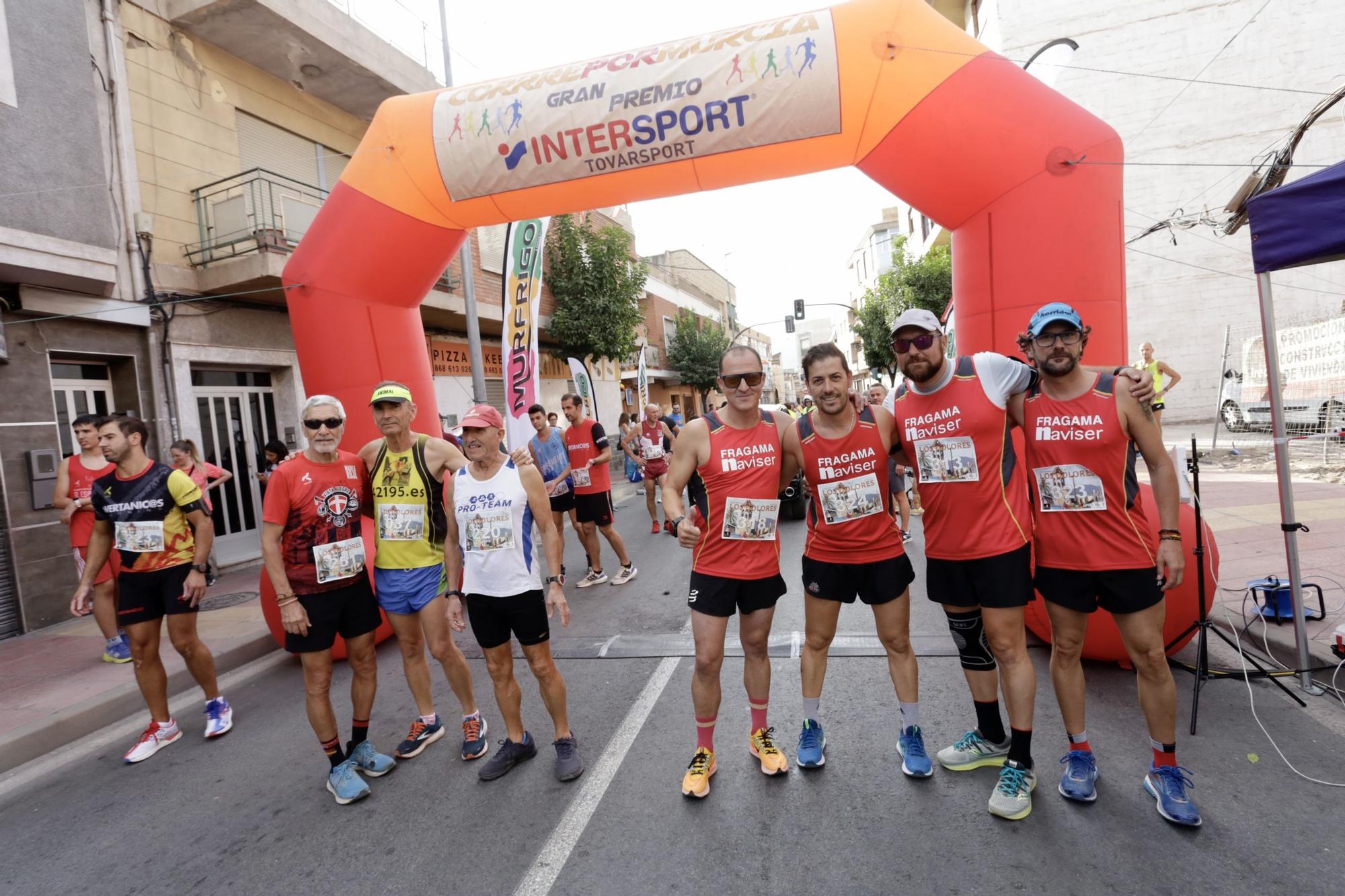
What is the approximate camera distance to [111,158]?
805cm

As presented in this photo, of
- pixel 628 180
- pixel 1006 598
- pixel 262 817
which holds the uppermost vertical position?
pixel 628 180

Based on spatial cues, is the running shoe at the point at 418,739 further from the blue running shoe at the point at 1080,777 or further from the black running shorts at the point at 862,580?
the blue running shoe at the point at 1080,777

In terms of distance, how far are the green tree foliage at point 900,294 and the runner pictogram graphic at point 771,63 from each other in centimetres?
1636

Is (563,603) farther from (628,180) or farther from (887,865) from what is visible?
(628,180)

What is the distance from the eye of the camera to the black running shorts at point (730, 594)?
3.12m

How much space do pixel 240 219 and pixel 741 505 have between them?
9.47 metres

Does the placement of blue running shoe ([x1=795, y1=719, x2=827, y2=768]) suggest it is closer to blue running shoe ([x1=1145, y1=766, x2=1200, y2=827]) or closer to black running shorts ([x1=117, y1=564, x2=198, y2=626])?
blue running shoe ([x1=1145, y1=766, x2=1200, y2=827])

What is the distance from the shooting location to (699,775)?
304cm

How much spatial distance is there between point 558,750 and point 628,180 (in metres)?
3.83

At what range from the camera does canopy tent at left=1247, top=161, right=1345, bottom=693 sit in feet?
10.8

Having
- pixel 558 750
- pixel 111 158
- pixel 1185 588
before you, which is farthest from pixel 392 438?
pixel 111 158

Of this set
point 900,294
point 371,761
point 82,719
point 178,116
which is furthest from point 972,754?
point 900,294

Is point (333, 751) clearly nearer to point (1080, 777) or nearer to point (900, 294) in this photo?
point (1080, 777)

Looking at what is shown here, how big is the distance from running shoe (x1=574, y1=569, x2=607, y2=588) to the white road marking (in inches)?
113
